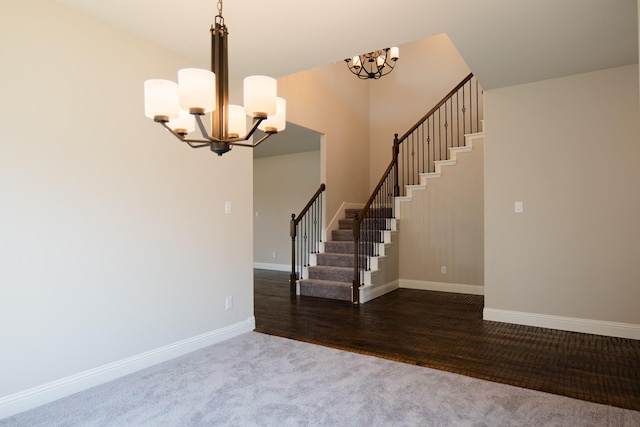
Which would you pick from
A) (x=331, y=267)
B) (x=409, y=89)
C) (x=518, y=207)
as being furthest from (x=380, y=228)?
(x=409, y=89)

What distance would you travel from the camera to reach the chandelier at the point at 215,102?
157 cm

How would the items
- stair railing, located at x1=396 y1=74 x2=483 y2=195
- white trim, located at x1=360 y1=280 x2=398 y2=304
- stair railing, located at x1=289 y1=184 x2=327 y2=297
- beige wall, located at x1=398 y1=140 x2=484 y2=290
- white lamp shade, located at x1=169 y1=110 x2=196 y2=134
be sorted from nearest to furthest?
1. white lamp shade, located at x1=169 y1=110 x2=196 y2=134
2. white trim, located at x1=360 y1=280 x2=398 y2=304
3. beige wall, located at x1=398 y1=140 x2=484 y2=290
4. stair railing, located at x1=289 y1=184 x2=327 y2=297
5. stair railing, located at x1=396 y1=74 x2=483 y2=195

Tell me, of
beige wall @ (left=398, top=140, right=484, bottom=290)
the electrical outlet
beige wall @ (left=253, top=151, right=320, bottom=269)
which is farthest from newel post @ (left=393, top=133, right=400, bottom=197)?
the electrical outlet

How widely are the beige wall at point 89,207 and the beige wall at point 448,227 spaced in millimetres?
3496

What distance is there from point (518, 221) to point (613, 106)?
1343 millimetres

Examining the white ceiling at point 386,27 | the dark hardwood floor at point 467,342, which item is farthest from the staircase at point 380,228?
the white ceiling at point 386,27

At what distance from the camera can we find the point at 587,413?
2.10 m

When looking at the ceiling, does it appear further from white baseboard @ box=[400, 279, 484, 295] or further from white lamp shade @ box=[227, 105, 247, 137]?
white lamp shade @ box=[227, 105, 247, 137]

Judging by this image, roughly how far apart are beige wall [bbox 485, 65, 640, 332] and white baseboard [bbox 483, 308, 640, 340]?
0.05 meters

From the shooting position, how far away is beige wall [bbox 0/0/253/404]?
7.23 feet

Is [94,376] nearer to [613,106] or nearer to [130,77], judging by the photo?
[130,77]

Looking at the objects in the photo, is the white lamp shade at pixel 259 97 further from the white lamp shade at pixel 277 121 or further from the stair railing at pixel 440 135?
the stair railing at pixel 440 135

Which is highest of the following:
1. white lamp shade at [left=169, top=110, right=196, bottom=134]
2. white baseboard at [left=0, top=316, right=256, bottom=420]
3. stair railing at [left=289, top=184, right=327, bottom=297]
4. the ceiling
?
the ceiling

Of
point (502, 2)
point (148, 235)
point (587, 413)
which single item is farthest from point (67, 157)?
point (587, 413)
